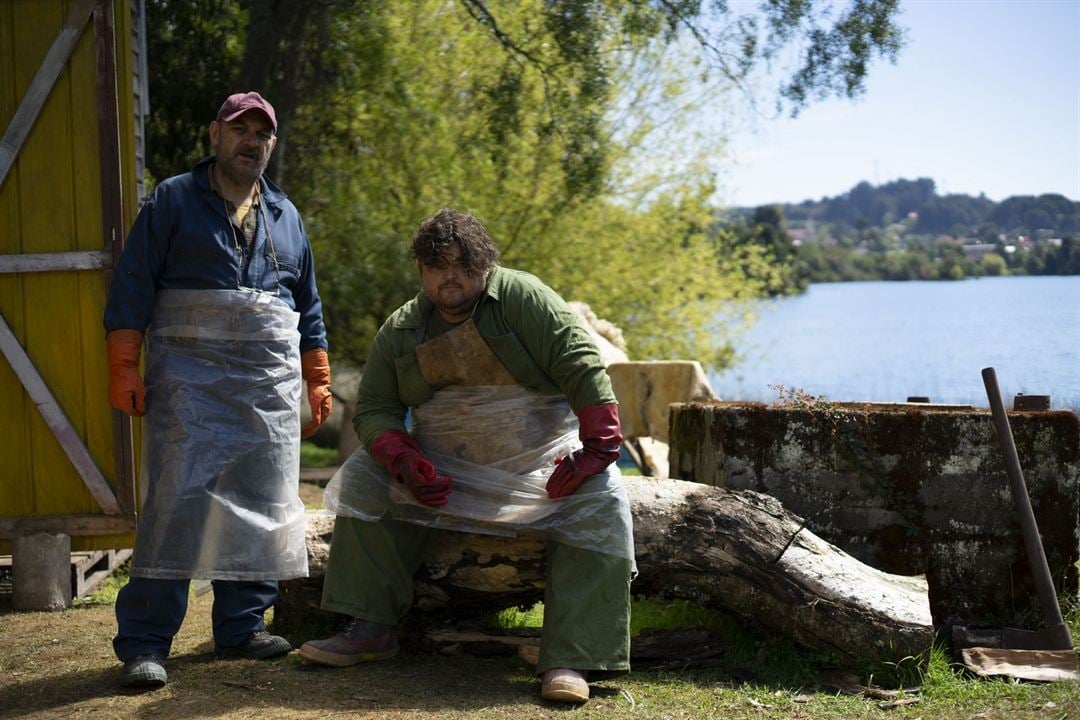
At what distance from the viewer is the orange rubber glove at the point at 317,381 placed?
4.21 m

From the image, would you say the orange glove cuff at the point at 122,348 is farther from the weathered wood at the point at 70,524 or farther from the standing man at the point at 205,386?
the weathered wood at the point at 70,524

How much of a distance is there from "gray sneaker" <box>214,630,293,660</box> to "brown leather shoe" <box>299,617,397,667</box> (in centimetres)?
15

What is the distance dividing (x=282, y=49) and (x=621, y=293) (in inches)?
279

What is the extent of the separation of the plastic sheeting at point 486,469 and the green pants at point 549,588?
0.31 feet

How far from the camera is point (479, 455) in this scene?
3.87 metres

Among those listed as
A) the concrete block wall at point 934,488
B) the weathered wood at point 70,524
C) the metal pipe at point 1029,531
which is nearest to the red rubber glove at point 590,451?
the concrete block wall at point 934,488

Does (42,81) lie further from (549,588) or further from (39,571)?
(549,588)

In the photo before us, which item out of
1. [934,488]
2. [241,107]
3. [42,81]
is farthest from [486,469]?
[42,81]

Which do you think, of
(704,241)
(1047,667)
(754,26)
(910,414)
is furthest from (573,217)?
(1047,667)

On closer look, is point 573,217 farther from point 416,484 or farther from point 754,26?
point 416,484

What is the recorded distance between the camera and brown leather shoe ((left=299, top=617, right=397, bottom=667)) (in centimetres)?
380

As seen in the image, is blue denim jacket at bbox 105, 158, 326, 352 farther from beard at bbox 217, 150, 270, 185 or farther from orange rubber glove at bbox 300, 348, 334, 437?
orange rubber glove at bbox 300, 348, 334, 437

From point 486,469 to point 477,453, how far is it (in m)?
0.07

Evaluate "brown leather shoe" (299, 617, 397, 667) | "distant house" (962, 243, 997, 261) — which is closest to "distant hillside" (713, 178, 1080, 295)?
"distant house" (962, 243, 997, 261)
